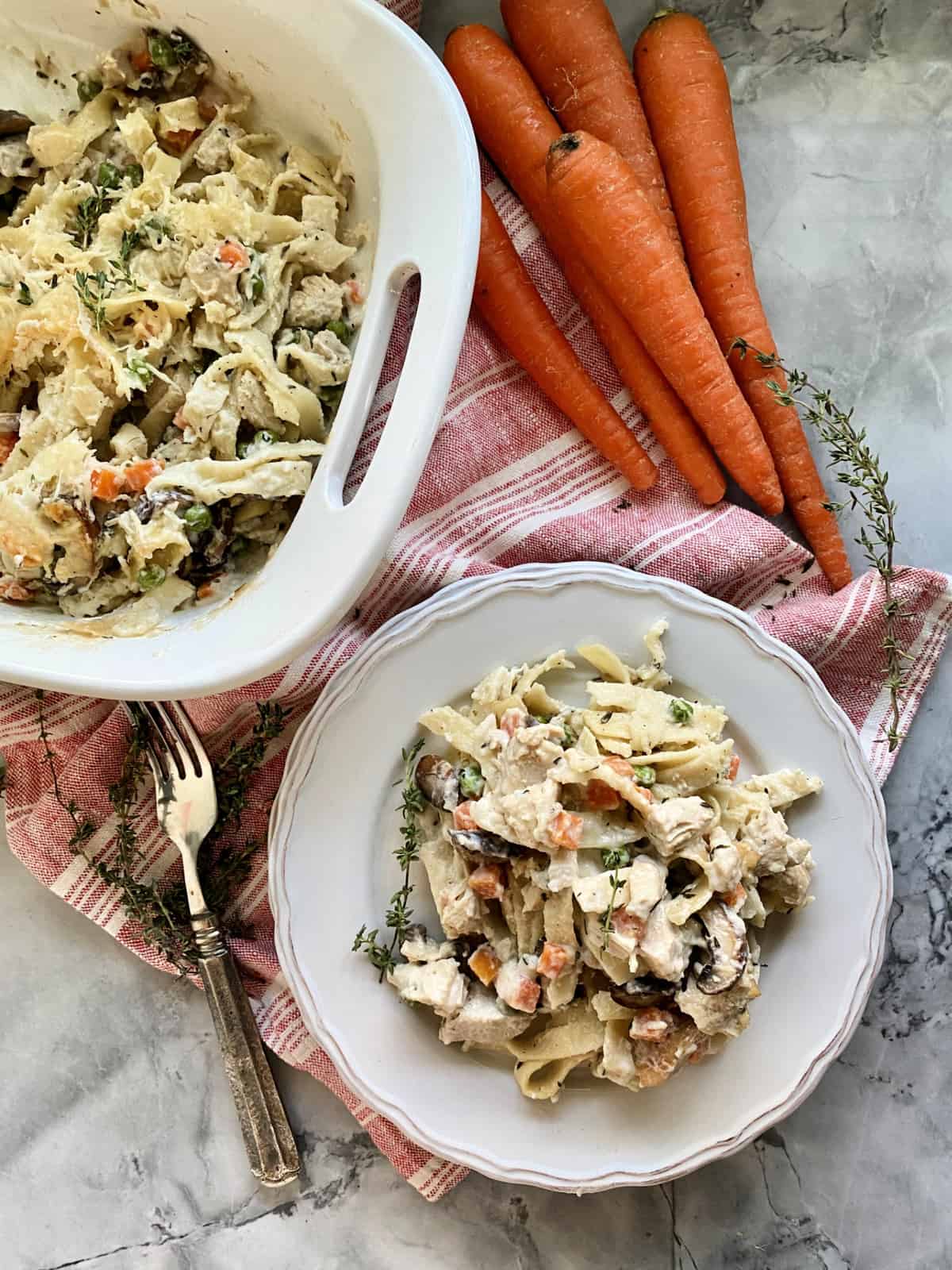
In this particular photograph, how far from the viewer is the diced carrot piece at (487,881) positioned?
1.90m

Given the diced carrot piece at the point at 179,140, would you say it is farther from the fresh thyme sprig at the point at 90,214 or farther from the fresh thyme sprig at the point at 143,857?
the fresh thyme sprig at the point at 143,857

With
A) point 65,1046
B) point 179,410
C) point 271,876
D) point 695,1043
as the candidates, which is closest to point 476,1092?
point 695,1043

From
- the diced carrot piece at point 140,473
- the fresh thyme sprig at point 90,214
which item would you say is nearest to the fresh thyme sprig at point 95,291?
the fresh thyme sprig at point 90,214

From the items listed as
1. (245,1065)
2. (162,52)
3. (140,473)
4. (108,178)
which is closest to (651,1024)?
(245,1065)

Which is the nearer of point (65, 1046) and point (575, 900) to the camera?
point (575, 900)

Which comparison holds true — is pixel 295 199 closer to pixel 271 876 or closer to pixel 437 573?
pixel 437 573

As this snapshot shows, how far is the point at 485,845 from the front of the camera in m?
1.86

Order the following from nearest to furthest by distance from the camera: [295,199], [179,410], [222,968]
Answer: [179,410], [295,199], [222,968]

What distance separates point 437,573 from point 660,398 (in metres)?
0.63

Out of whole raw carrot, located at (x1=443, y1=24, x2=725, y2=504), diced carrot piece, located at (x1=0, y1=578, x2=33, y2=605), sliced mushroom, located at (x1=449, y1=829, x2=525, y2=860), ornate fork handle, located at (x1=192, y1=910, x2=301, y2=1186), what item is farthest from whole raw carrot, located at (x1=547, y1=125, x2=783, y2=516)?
ornate fork handle, located at (x1=192, y1=910, x2=301, y2=1186)

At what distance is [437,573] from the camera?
82.8 inches

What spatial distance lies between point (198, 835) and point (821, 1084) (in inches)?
55.4

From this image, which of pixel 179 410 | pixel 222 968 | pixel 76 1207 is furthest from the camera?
pixel 76 1207

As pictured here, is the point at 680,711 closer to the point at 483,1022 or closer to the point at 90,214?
the point at 483,1022
